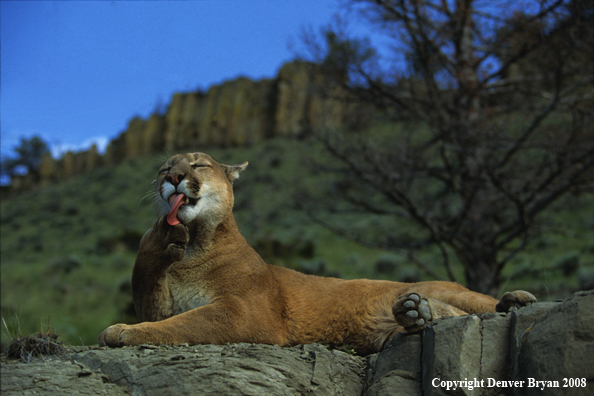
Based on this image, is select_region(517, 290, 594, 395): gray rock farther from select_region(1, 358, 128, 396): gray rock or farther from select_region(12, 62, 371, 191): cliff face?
select_region(12, 62, 371, 191): cliff face

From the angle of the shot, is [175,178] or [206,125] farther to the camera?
[206,125]

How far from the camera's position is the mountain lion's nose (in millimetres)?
3895

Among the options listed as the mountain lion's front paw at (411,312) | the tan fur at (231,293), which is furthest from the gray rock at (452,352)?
the tan fur at (231,293)

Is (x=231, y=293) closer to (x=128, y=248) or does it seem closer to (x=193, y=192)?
(x=193, y=192)

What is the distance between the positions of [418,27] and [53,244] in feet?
82.4

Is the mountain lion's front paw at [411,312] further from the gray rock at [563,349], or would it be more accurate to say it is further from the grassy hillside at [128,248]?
the grassy hillside at [128,248]

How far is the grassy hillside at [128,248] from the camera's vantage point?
13.3 m

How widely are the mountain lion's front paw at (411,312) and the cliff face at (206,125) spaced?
42.6 metres

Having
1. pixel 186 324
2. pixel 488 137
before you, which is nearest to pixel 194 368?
pixel 186 324

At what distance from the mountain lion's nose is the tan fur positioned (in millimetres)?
12

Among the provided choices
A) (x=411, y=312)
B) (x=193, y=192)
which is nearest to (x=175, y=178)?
(x=193, y=192)

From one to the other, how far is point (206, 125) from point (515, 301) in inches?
2130

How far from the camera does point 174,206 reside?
12.3 ft

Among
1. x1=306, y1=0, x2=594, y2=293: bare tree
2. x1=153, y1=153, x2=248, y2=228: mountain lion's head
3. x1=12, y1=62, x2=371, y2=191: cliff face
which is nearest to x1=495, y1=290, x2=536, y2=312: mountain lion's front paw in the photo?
x1=153, y1=153, x2=248, y2=228: mountain lion's head
